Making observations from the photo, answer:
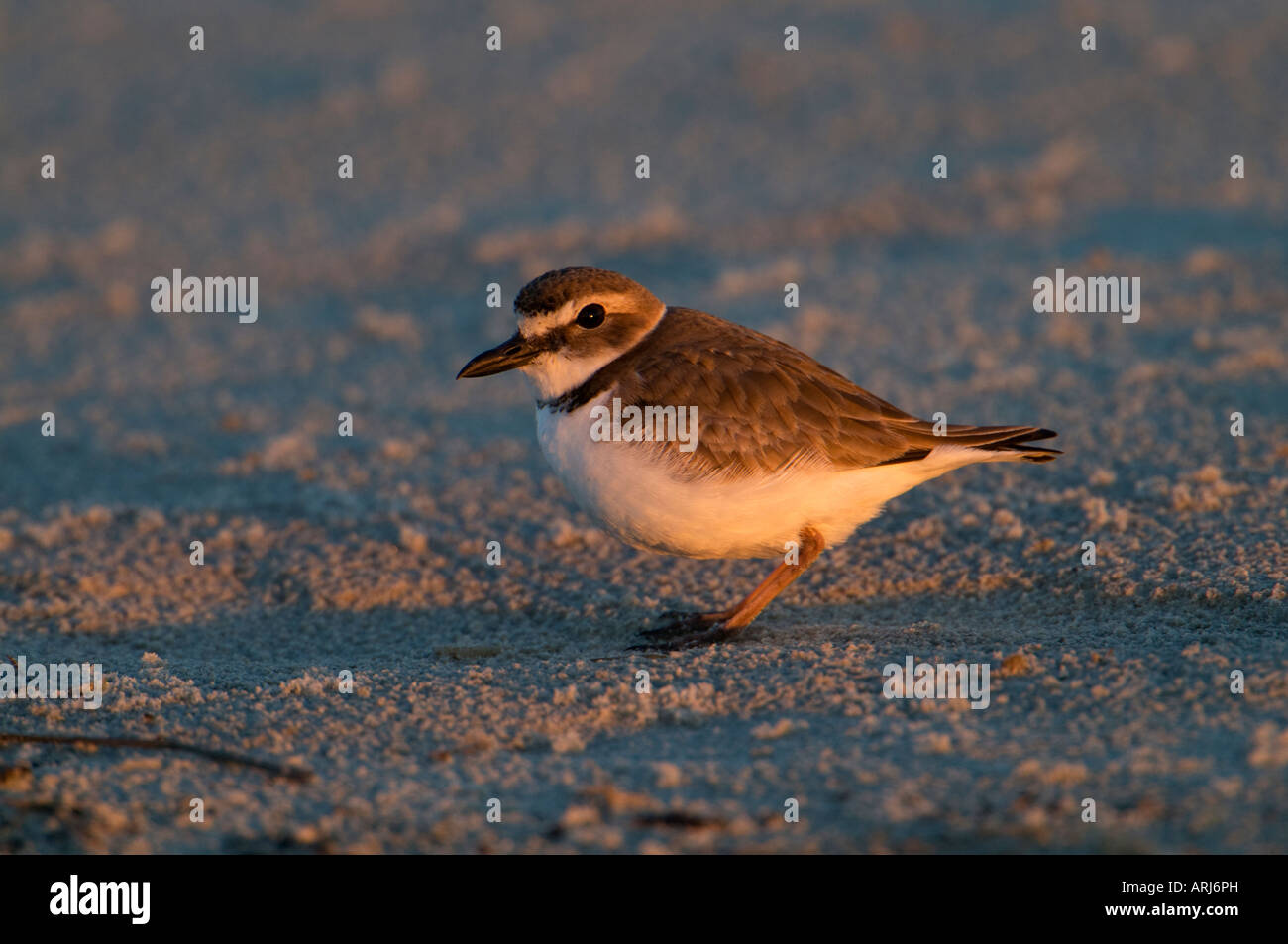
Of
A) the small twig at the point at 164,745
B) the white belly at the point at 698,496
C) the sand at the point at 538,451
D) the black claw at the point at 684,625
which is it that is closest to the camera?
the sand at the point at 538,451

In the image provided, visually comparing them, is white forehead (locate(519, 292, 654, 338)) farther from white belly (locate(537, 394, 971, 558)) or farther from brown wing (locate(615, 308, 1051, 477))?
white belly (locate(537, 394, 971, 558))

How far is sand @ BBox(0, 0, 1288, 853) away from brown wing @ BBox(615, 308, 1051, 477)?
0.77m

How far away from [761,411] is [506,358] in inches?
43.8

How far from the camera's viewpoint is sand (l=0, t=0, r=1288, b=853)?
3891 mm

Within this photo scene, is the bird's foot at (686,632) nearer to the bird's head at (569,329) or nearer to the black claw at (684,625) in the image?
the black claw at (684,625)

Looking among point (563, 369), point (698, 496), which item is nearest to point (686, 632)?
point (698, 496)

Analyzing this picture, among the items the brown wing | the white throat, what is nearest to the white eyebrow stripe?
the white throat

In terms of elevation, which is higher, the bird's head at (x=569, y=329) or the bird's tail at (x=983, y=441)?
the bird's head at (x=569, y=329)

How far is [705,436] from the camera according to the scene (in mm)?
5062

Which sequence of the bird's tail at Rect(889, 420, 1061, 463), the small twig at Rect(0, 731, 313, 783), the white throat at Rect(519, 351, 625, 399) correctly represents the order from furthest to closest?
the white throat at Rect(519, 351, 625, 399)
the bird's tail at Rect(889, 420, 1061, 463)
the small twig at Rect(0, 731, 313, 783)

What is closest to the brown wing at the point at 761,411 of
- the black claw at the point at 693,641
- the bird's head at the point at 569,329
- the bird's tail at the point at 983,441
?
the bird's tail at the point at 983,441

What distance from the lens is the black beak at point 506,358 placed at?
17.6 feet

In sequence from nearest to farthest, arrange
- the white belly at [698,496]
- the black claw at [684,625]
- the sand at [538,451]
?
the sand at [538,451] < the white belly at [698,496] < the black claw at [684,625]
